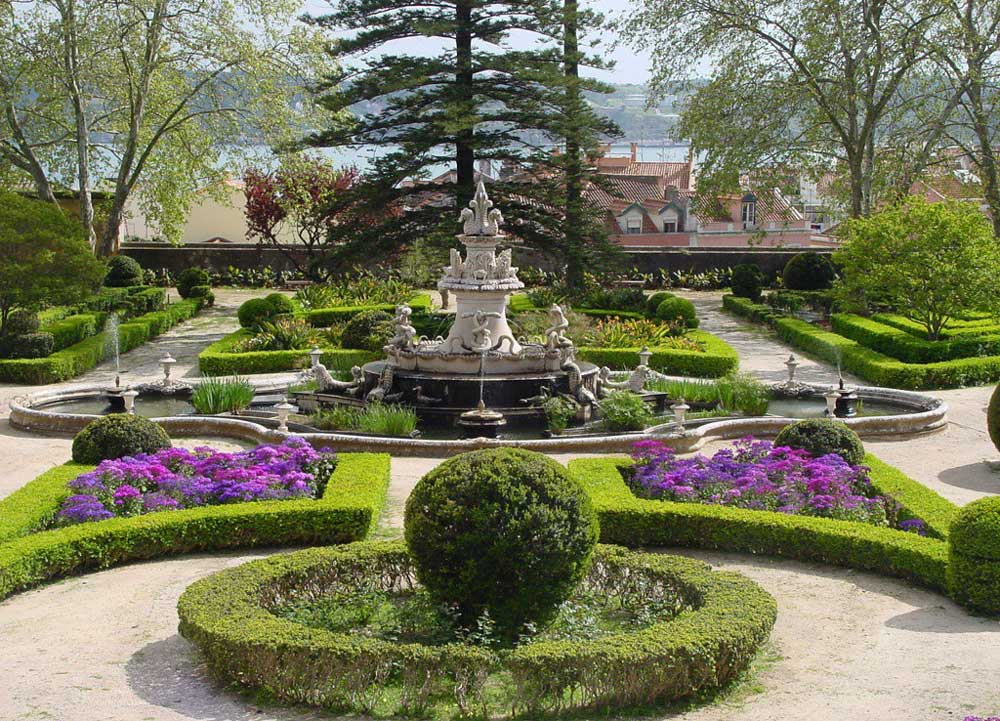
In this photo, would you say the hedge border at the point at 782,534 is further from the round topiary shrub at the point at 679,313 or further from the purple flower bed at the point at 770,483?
the round topiary shrub at the point at 679,313

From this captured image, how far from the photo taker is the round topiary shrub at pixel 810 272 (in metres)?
34.6

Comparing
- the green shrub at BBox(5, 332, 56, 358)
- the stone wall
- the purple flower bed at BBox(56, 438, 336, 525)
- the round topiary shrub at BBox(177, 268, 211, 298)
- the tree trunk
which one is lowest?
the purple flower bed at BBox(56, 438, 336, 525)

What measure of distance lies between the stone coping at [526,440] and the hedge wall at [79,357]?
8.00ft

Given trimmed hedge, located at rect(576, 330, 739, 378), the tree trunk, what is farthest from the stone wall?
trimmed hedge, located at rect(576, 330, 739, 378)

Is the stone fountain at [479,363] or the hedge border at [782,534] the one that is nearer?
the hedge border at [782,534]

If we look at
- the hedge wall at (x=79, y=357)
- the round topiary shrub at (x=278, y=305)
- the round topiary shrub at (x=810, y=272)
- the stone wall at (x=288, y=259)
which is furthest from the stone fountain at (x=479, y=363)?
the stone wall at (x=288, y=259)

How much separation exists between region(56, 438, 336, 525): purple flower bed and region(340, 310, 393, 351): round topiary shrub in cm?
997

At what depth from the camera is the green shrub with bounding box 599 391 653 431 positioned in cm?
1714

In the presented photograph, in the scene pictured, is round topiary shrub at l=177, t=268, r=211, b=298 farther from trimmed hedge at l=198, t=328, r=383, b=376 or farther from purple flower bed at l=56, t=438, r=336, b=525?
purple flower bed at l=56, t=438, r=336, b=525

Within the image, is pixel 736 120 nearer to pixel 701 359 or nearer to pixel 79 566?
pixel 701 359

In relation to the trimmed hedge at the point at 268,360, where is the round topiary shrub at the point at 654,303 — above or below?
above

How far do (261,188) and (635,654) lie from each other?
35509mm

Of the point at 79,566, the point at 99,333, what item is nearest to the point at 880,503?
the point at 79,566

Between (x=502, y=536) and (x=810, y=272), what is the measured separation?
27.9 meters
